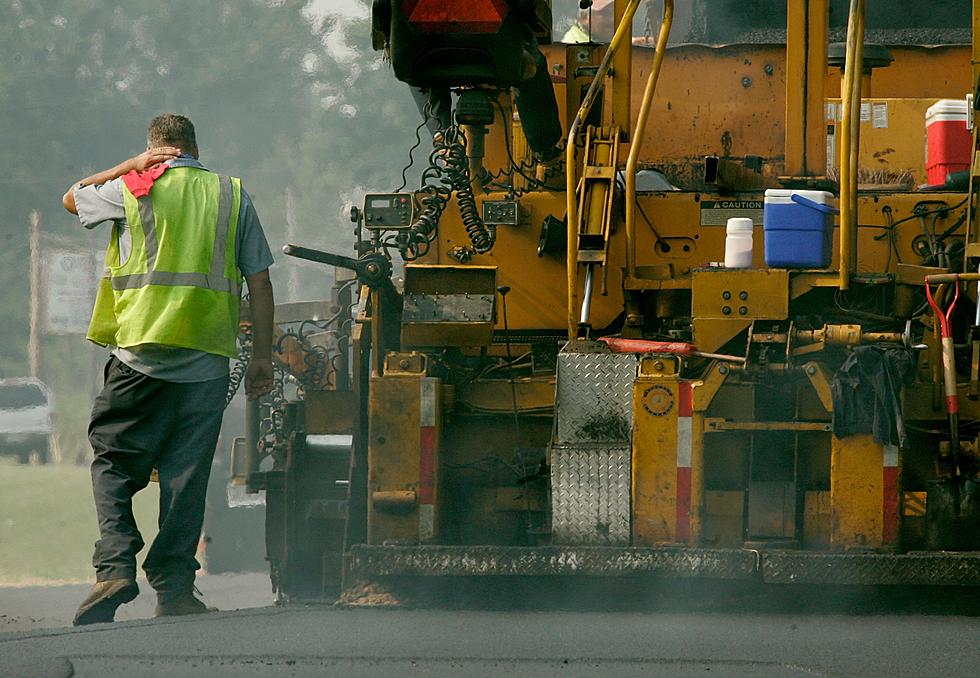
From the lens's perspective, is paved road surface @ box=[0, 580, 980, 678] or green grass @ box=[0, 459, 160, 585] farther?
green grass @ box=[0, 459, 160, 585]

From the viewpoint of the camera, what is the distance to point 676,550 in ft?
20.0

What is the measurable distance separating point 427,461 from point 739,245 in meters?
1.43

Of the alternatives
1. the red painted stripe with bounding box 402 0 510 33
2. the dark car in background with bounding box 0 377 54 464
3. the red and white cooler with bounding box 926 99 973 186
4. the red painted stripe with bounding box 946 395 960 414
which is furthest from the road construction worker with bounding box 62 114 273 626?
the dark car in background with bounding box 0 377 54 464

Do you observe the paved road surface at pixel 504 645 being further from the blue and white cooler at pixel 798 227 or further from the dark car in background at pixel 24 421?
the dark car in background at pixel 24 421

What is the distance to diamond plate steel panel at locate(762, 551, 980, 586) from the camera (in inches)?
236

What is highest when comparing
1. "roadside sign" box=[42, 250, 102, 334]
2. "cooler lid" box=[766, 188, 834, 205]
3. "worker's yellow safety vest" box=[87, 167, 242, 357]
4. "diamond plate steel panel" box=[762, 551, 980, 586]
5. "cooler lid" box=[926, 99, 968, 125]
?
"roadside sign" box=[42, 250, 102, 334]

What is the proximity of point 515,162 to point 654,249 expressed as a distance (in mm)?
972

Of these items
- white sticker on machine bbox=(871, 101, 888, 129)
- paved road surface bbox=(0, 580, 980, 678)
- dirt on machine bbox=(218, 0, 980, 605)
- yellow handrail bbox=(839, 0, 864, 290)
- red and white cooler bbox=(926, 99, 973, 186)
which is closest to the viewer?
paved road surface bbox=(0, 580, 980, 678)

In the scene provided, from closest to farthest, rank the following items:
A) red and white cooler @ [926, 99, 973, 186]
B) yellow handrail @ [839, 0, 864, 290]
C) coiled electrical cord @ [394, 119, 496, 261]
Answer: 1. yellow handrail @ [839, 0, 864, 290]
2. coiled electrical cord @ [394, 119, 496, 261]
3. red and white cooler @ [926, 99, 973, 186]

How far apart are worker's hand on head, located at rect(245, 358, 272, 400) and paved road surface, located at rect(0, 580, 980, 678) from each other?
93cm

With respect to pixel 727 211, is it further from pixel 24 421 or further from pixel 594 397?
pixel 24 421

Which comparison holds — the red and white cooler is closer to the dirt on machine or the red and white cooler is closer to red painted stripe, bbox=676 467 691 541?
the dirt on machine

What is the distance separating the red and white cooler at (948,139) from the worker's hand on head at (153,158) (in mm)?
3253

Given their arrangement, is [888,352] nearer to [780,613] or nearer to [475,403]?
[780,613]
